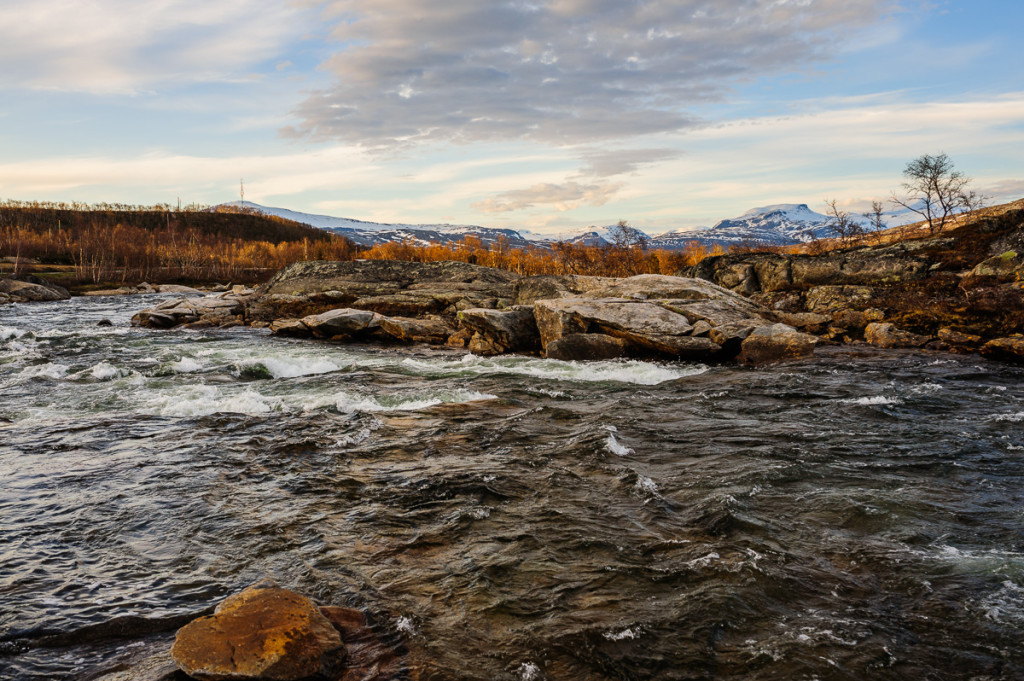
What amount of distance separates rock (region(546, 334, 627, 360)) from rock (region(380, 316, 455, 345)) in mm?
6376

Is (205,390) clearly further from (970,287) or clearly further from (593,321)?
(970,287)

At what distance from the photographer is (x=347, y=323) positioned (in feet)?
81.5

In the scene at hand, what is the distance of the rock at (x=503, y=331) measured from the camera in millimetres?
20969

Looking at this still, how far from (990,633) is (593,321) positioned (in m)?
15.6

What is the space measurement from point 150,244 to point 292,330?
111 metres

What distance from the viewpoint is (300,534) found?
634 cm

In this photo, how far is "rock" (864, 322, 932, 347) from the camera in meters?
18.7

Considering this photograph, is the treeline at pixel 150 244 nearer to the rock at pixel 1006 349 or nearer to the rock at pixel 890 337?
the rock at pixel 890 337

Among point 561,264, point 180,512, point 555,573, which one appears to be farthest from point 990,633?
point 561,264

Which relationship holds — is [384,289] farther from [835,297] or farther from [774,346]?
[835,297]

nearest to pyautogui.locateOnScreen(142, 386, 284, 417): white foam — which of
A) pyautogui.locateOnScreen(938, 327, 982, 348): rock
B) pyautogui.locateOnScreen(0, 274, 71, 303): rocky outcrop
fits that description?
pyautogui.locateOnScreen(938, 327, 982, 348): rock

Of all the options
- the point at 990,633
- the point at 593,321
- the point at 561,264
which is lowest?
the point at 990,633

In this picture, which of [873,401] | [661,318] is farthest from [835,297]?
[873,401]

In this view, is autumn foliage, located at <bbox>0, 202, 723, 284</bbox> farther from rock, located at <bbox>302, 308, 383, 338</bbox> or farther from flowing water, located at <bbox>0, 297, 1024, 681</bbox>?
flowing water, located at <bbox>0, 297, 1024, 681</bbox>
